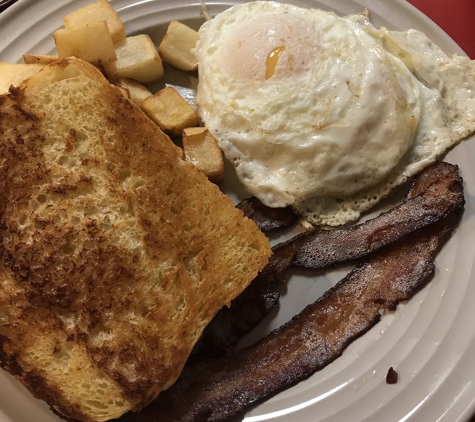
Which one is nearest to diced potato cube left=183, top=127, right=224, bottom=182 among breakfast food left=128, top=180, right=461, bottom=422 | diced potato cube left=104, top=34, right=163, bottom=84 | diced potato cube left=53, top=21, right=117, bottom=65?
diced potato cube left=104, top=34, right=163, bottom=84

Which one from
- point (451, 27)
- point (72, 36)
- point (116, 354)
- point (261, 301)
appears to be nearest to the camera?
point (116, 354)

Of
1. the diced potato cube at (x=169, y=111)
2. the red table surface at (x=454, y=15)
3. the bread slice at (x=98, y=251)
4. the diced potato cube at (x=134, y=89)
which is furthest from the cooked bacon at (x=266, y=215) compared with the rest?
the red table surface at (x=454, y=15)

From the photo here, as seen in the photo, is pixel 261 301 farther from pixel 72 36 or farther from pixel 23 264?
pixel 72 36

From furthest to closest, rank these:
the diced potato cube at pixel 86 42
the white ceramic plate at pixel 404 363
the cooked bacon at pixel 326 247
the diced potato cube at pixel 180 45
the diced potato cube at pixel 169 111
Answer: the diced potato cube at pixel 180 45
the diced potato cube at pixel 169 111
the diced potato cube at pixel 86 42
the cooked bacon at pixel 326 247
the white ceramic plate at pixel 404 363

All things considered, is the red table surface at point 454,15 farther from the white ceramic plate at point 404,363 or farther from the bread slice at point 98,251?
the bread slice at point 98,251

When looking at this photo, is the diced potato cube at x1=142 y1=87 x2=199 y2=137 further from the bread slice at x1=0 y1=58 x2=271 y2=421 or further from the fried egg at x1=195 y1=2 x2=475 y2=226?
the bread slice at x1=0 y1=58 x2=271 y2=421

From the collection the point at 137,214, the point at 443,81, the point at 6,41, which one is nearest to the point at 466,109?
the point at 443,81
